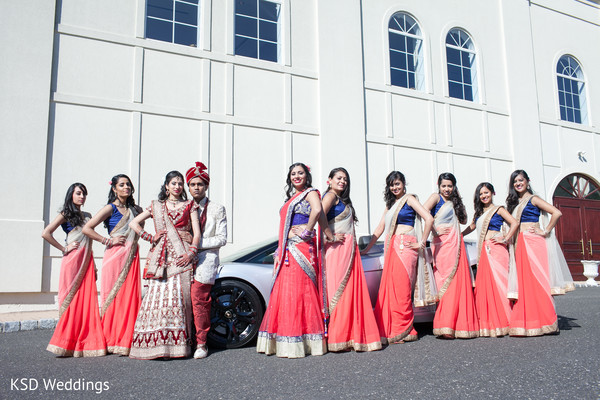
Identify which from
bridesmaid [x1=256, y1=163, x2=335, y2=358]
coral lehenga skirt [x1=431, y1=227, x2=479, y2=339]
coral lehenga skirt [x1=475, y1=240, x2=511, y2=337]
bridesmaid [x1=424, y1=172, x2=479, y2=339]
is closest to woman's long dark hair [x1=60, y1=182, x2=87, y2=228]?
bridesmaid [x1=256, y1=163, x2=335, y2=358]

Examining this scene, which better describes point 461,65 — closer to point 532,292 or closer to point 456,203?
point 456,203

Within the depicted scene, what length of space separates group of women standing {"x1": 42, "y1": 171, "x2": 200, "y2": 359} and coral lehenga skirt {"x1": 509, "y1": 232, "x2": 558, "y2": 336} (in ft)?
11.4

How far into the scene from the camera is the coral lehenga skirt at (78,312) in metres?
4.30

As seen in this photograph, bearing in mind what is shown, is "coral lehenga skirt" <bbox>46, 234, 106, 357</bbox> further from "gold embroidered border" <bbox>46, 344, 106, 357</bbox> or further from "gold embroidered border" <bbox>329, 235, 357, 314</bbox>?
"gold embroidered border" <bbox>329, 235, 357, 314</bbox>

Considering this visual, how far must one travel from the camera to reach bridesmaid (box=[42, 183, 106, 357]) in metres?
4.31

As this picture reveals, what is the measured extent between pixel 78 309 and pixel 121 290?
1.33 ft

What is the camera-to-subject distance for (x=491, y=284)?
537 cm

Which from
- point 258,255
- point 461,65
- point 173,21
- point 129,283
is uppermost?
point 461,65

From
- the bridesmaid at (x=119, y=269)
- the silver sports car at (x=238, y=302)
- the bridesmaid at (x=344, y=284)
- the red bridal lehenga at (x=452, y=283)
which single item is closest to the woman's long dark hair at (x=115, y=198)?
the bridesmaid at (x=119, y=269)

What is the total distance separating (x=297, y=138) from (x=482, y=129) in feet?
18.5

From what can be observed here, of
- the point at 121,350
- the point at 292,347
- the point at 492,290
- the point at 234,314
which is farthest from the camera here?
the point at 492,290

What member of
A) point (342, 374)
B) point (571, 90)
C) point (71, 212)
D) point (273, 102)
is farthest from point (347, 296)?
point (571, 90)

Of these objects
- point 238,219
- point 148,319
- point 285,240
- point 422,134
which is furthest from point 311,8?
point 148,319

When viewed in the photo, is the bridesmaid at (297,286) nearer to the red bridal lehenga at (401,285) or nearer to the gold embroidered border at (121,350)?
the red bridal lehenga at (401,285)
